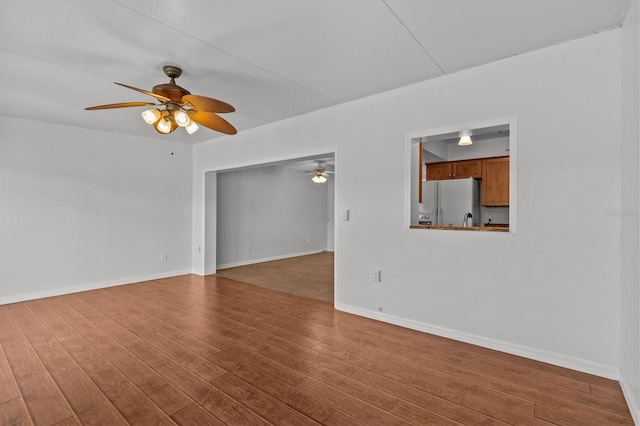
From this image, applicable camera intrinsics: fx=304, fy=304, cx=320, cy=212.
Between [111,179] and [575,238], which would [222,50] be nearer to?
[575,238]

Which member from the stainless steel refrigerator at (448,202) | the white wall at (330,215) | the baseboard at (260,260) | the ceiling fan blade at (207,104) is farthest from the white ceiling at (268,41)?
the white wall at (330,215)

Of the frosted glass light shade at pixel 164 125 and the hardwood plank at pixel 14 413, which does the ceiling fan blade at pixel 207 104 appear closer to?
the frosted glass light shade at pixel 164 125

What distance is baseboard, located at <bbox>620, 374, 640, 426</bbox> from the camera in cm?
173

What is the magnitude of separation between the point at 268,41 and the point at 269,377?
99.9 inches

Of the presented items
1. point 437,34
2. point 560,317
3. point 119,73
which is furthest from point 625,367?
point 119,73

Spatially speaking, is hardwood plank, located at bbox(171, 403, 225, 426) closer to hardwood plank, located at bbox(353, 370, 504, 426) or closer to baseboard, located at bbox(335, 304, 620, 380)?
hardwood plank, located at bbox(353, 370, 504, 426)

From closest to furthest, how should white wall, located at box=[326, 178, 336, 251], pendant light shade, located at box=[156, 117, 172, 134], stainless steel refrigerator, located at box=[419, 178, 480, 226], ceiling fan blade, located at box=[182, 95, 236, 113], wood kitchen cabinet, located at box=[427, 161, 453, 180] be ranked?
ceiling fan blade, located at box=[182, 95, 236, 113] < pendant light shade, located at box=[156, 117, 172, 134] < stainless steel refrigerator, located at box=[419, 178, 480, 226] < wood kitchen cabinet, located at box=[427, 161, 453, 180] < white wall, located at box=[326, 178, 336, 251]

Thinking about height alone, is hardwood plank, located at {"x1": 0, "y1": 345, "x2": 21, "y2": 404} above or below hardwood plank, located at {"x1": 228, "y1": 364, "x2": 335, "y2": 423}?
below

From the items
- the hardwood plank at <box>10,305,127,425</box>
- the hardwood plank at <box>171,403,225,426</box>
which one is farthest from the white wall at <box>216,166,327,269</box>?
the hardwood plank at <box>171,403,225,426</box>

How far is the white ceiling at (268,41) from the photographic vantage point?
1957 millimetres

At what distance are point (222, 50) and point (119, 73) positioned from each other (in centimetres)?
114

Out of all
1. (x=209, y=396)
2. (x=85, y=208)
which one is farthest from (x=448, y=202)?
(x=85, y=208)

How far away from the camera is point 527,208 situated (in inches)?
100

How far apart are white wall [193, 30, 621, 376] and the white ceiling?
0.24 meters
